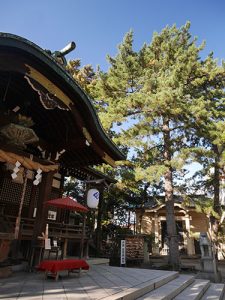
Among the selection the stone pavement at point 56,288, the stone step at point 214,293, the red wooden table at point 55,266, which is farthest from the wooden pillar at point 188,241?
the red wooden table at point 55,266

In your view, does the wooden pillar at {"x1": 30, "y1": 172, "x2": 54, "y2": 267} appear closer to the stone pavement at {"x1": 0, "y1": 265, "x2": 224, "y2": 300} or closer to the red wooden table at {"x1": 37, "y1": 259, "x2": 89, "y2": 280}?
the stone pavement at {"x1": 0, "y1": 265, "x2": 224, "y2": 300}

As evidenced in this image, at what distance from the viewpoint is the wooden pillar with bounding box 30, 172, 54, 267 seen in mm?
8148

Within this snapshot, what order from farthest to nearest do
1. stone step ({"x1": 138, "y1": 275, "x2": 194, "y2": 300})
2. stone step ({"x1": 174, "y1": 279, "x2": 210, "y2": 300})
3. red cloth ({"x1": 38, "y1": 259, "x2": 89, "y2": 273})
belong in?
stone step ({"x1": 174, "y1": 279, "x2": 210, "y2": 300}), red cloth ({"x1": 38, "y1": 259, "x2": 89, "y2": 273}), stone step ({"x1": 138, "y1": 275, "x2": 194, "y2": 300})

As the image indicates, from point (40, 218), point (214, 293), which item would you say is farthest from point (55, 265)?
point (214, 293)

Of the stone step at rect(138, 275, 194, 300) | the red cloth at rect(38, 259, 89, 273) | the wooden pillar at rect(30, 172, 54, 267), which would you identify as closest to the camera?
the stone step at rect(138, 275, 194, 300)

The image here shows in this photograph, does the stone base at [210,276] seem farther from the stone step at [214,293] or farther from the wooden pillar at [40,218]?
the wooden pillar at [40,218]

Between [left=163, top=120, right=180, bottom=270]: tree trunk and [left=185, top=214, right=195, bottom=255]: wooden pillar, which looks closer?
[left=163, top=120, right=180, bottom=270]: tree trunk

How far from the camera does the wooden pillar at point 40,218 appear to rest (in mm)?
8148

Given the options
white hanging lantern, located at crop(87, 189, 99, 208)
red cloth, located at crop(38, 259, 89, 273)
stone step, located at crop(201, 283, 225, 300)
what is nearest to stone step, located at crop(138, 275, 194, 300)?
stone step, located at crop(201, 283, 225, 300)

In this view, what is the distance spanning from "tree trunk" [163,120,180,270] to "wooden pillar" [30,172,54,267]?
8.85m

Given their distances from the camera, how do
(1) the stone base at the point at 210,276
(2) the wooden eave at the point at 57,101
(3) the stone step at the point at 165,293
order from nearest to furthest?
1. (2) the wooden eave at the point at 57,101
2. (3) the stone step at the point at 165,293
3. (1) the stone base at the point at 210,276

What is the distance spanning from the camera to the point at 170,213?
53.9 feet

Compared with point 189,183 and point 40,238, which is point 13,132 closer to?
point 40,238

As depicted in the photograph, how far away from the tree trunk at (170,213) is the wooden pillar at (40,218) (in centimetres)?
885
